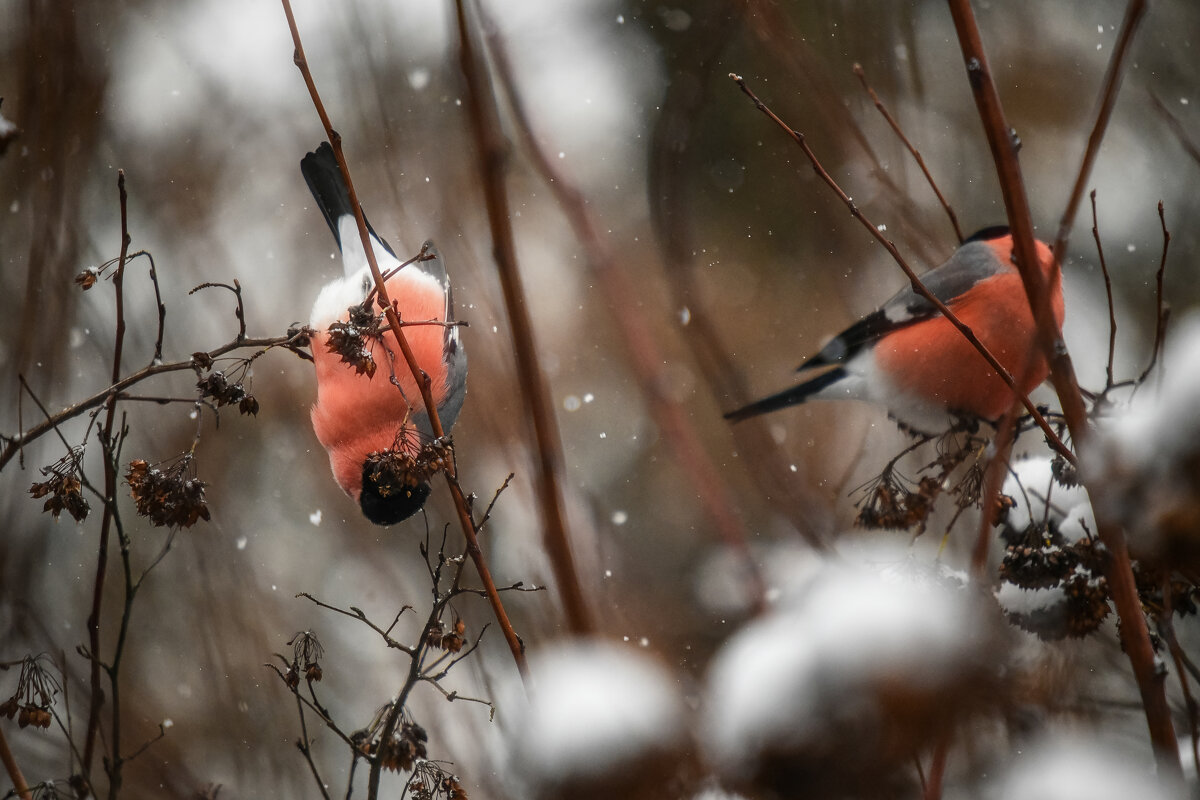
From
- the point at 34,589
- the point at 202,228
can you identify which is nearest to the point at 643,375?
the point at 202,228

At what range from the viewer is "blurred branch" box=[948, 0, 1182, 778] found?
0.38 metres

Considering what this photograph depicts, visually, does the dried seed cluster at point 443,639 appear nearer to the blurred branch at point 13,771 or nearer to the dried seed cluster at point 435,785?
the dried seed cluster at point 435,785

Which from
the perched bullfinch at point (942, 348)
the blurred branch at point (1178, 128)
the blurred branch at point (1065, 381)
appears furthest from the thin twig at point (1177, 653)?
the blurred branch at point (1178, 128)

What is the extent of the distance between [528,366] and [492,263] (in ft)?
0.59

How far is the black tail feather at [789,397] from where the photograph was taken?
0.67 m

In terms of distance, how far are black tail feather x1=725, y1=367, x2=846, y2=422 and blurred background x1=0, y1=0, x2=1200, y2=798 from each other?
0.03 metres

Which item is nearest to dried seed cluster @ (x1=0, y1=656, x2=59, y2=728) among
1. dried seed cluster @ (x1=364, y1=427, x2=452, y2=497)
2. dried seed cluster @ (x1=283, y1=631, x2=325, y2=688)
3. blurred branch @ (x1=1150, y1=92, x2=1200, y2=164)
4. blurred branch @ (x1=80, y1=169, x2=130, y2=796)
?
blurred branch @ (x1=80, y1=169, x2=130, y2=796)

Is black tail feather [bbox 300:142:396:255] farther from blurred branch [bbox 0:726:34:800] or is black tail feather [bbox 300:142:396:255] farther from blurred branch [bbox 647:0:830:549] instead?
blurred branch [bbox 0:726:34:800]

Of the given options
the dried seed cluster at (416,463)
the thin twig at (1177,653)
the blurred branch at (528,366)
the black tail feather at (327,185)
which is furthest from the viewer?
the black tail feather at (327,185)

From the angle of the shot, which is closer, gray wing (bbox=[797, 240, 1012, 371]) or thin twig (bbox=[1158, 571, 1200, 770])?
thin twig (bbox=[1158, 571, 1200, 770])

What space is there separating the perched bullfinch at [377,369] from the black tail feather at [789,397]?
25cm

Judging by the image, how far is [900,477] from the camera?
54 cm

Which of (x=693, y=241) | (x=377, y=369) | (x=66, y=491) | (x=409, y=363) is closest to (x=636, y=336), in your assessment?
(x=693, y=241)

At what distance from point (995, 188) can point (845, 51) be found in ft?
0.62
